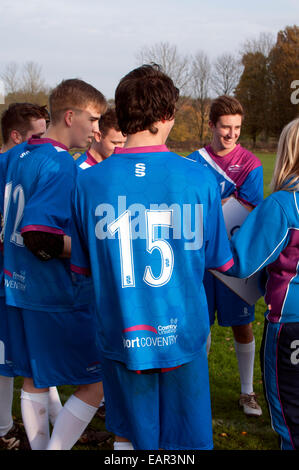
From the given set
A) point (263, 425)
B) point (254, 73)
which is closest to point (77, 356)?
point (263, 425)

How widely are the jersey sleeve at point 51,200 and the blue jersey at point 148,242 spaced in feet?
1.36

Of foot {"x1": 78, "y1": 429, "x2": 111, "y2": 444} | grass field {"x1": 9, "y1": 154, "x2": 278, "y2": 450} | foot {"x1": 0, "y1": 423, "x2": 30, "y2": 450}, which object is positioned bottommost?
grass field {"x1": 9, "y1": 154, "x2": 278, "y2": 450}

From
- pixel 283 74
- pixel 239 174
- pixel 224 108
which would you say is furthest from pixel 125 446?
pixel 283 74

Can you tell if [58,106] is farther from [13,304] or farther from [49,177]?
[13,304]

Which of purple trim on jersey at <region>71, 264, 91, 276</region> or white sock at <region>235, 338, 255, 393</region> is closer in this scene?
purple trim on jersey at <region>71, 264, 91, 276</region>

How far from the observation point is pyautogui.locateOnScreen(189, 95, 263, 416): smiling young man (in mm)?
3557

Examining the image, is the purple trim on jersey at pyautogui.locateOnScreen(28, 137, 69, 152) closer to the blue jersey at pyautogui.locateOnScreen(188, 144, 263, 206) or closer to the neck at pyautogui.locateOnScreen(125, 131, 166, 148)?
the neck at pyautogui.locateOnScreen(125, 131, 166, 148)

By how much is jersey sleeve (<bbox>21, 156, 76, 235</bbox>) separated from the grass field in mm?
1335

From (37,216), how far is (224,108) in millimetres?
1973

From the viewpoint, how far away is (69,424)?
2490 millimetres

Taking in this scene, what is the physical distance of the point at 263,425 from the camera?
3479 millimetres

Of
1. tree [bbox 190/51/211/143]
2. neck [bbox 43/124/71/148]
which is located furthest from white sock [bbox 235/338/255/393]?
tree [bbox 190/51/211/143]

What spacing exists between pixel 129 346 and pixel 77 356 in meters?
0.77

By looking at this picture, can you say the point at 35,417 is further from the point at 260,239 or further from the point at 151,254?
the point at 260,239
